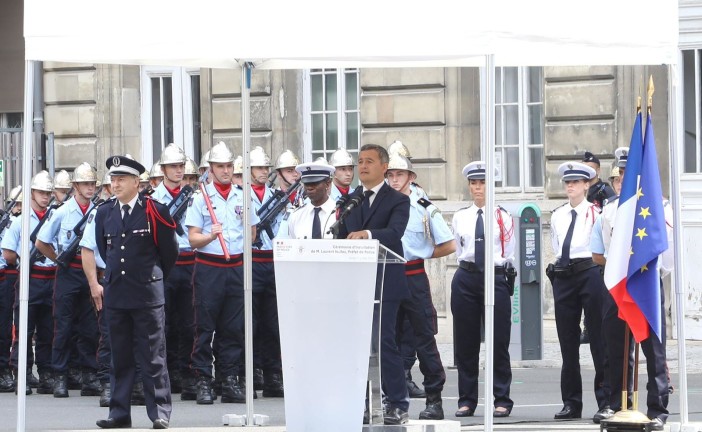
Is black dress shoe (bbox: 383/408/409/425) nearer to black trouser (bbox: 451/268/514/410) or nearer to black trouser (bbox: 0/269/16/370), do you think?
black trouser (bbox: 451/268/514/410)

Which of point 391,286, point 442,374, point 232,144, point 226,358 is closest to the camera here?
point 391,286

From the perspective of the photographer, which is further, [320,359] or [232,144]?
[232,144]

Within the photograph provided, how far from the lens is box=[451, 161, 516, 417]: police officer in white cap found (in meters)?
13.2

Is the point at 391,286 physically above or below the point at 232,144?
below

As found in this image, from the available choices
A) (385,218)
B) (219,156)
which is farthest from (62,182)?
(385,218)

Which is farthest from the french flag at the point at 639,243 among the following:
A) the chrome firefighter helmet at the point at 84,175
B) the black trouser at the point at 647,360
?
the chrome firefighter helmet at the point at 84,175

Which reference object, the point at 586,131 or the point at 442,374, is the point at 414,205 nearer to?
the point at 442,374

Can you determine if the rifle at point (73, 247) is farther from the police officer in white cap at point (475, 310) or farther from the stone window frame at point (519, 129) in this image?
the stone window frame at point (519, 129)

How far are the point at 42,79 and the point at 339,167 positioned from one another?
31.6 feet

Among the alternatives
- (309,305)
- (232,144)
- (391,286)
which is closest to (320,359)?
(309,305)

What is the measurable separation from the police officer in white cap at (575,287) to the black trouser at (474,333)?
40 cm

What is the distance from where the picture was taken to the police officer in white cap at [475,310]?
13.2 meters

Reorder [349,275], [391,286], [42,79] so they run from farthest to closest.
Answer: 1. [42,79]
2. [391,286]
3. [349,275]

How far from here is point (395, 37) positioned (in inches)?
413
